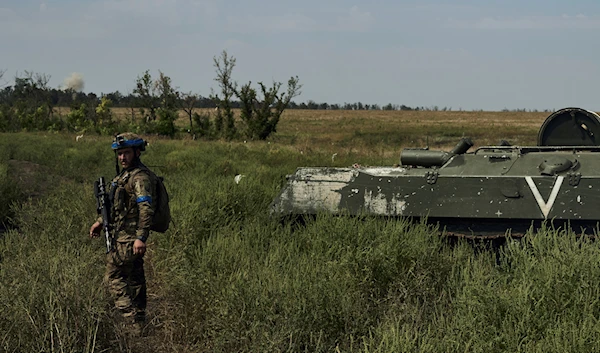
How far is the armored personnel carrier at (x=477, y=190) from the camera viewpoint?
7.39 meters

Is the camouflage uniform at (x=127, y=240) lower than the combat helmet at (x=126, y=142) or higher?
lower

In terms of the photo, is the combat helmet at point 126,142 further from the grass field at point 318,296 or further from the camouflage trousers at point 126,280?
the grass field at point 318,296

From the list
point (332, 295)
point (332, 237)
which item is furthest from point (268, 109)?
point (332, 295)

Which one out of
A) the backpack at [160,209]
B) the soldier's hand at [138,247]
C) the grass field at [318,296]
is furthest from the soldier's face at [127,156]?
the grass field at [318,296]

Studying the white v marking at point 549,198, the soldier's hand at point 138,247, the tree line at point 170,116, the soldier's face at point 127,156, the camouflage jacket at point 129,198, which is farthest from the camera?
the tree line at point 170,116

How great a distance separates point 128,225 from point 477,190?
407cm

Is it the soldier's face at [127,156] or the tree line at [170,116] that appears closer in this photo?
the soldier's face at [127,156]

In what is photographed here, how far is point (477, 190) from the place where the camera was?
7.70 metres

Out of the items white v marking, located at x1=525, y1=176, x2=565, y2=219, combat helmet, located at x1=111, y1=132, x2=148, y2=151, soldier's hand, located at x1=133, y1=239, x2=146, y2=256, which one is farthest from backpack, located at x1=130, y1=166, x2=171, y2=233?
white v marking, located at x1=525, y1=176, x2=565, y2=219

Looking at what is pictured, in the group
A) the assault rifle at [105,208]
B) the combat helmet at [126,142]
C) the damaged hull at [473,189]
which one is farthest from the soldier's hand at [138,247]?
the damaged hull at [473,189]

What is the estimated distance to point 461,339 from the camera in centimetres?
390

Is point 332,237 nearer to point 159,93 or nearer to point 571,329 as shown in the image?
point 571,329

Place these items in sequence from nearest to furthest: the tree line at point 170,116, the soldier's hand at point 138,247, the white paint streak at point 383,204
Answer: the soldier's hand at point 138,247
the white paint streak at point 383,204
the tree line at point 170,116

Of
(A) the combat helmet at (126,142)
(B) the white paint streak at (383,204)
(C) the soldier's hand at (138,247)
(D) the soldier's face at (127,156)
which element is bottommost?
(B) the white paint streak at (383,204)
